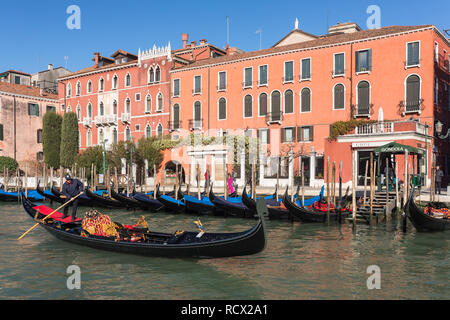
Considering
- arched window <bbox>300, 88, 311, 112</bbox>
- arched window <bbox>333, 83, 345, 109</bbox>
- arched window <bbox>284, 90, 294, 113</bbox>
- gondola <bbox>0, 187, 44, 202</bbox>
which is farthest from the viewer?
arched window <bbox>284, 90, 294, 113</bbox>

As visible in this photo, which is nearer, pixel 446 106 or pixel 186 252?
pixel 186 252

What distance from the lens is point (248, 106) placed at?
80.9 ft

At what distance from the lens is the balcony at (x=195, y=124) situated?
86.0ft

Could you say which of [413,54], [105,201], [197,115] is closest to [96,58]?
[197,115]

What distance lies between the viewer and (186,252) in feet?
23.9

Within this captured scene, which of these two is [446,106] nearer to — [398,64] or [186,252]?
[398,64]

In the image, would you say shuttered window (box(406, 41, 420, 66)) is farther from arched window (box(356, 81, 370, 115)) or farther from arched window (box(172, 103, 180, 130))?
arched window (box(172, 103, 180, 130))

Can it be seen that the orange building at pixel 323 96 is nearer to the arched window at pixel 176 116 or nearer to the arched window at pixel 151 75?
the arched window at pixel 176 116

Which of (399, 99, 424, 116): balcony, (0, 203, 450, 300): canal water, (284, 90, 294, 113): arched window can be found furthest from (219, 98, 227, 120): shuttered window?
(0, 203, 450, 300): canal water

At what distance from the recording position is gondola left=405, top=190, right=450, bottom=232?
33.9 feet

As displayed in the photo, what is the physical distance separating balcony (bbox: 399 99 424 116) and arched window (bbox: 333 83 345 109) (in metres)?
2.68
